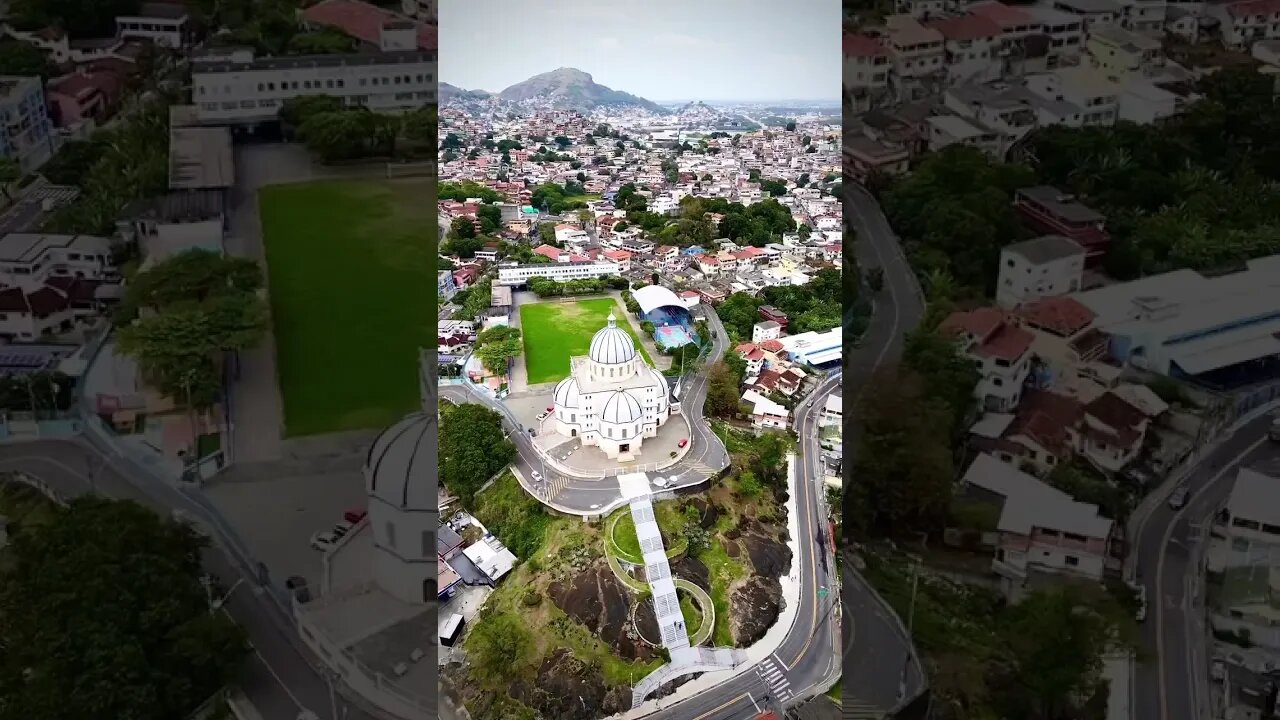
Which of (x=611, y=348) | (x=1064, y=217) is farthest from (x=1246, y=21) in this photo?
(x=611, y=348)

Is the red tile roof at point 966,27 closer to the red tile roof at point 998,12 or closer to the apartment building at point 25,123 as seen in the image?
the red tile roof at point 998,12

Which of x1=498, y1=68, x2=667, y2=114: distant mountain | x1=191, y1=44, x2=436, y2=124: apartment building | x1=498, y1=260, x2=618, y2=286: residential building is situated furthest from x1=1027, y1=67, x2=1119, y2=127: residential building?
x1=498, y1=260, x2=618, y2=286: residential building

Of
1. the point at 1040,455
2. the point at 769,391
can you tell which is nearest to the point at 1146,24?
the point at 1040,455

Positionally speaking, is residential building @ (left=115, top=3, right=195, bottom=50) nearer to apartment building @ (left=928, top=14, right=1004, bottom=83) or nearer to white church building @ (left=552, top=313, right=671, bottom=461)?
apartment building @ (left=928, top=14, right=1004, bottom=83)

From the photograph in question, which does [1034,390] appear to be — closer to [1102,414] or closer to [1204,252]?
[1102,414]

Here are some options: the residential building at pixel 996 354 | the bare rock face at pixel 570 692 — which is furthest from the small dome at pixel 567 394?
the residential building at pixel 996 354

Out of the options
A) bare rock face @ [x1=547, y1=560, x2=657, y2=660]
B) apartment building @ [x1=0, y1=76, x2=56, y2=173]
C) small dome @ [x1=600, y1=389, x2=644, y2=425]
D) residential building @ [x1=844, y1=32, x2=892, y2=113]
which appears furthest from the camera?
small dome @ [x1=600, y1=389, x2=644, y2=425]
